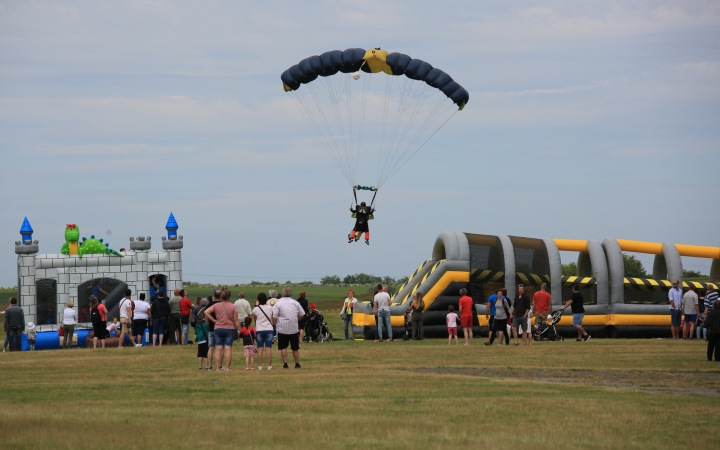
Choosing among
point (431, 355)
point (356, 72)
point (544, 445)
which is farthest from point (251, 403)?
point (356, 72)

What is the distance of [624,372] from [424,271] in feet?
39.8

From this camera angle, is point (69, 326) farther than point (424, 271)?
No

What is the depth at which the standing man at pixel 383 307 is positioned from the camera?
27.5 metres

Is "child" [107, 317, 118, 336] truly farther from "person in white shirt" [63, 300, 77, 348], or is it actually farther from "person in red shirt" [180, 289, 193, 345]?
"person in red shirt" [180, 289, 193, 345]

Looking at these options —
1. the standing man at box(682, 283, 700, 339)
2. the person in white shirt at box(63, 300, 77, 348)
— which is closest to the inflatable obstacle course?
the standing man at box(682, 283, 700, 339)

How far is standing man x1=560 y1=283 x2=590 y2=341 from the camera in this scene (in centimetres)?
2727

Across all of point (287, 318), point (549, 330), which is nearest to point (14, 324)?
point (287, 318)

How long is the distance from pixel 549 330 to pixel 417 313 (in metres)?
3.57

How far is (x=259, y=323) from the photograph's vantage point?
18516 millimetres

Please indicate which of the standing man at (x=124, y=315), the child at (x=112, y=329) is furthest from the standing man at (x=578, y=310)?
the child at (x=112, y=329)

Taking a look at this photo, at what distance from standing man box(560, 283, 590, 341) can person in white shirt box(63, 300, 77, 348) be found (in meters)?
13.1

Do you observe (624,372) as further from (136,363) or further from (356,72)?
(356,72)

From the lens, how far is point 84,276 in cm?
2936

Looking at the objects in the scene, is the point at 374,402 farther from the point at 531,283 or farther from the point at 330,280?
the point at 330,280
